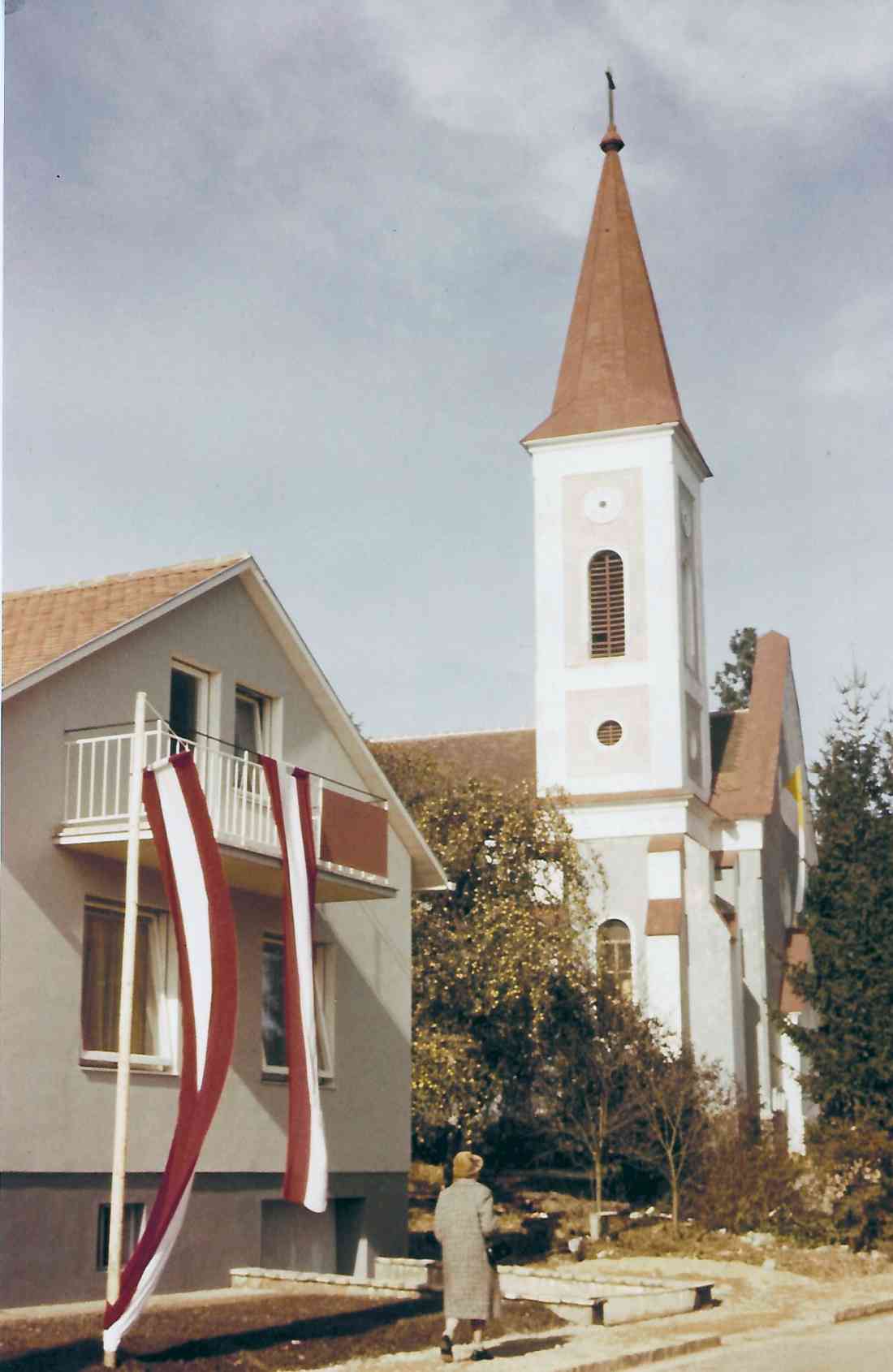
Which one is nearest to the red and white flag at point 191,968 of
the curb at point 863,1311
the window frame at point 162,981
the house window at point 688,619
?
the window frame at point 162,981

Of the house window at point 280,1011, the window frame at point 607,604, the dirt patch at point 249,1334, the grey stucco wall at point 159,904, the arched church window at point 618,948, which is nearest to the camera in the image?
the dirt patch at point 249,1334

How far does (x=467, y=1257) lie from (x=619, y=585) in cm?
2962

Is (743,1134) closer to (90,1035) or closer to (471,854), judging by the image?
(471,854)

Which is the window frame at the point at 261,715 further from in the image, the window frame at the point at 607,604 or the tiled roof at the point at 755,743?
the tiled roof at the point at 755,743

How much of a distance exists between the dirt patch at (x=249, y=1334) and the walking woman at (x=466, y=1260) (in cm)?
81

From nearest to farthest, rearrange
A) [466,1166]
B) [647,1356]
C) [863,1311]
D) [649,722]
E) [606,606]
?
[466,1166] → [647,1356] → [863,1311] → [649,722] → [606,606]

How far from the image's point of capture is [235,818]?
19.1m

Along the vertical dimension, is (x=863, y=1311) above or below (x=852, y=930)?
below

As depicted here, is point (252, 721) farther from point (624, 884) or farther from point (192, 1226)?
point (624, 884)

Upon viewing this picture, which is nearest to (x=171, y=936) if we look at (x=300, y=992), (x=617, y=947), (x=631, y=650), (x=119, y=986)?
(x=119, y=986)

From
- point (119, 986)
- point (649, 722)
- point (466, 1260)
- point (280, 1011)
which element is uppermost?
point (649, 722)

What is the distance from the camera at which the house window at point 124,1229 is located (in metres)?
16.7

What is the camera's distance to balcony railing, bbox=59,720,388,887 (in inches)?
667

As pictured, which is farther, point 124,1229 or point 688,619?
point 688,619
